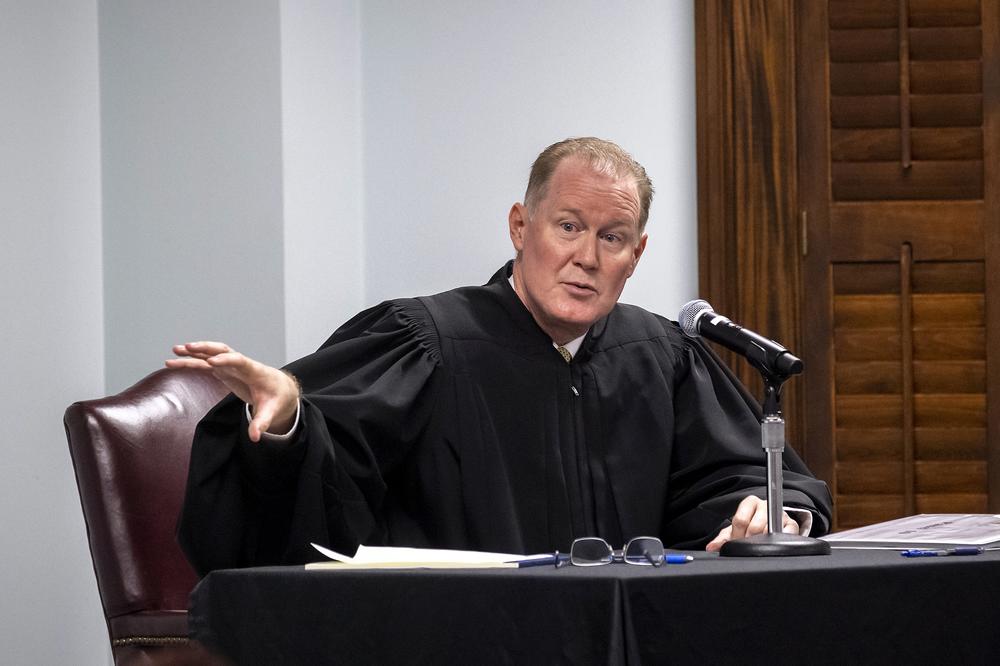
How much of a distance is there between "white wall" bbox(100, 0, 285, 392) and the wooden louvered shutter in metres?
1.65

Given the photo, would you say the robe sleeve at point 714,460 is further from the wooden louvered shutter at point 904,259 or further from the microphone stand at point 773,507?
the wooden louvered shutter at point 904,259

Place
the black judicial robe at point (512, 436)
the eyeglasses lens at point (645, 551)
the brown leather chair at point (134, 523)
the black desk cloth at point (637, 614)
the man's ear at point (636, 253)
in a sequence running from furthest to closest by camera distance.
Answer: the man's ear at point (636, 253)
the brown leather chair at point (134, 523)
the black judicial robe at point (512, 436)
the eyeglasses lens at point (645, 551)
the black desk cloth at point (637, 614)

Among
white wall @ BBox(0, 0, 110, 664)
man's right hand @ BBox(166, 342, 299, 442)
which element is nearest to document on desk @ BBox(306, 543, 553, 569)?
man's right hand @ BBox(166, 342, 299, 442)

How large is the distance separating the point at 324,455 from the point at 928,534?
0.95m

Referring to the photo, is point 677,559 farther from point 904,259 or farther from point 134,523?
point 904,259

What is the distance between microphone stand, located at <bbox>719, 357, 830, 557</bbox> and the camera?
5.52ft

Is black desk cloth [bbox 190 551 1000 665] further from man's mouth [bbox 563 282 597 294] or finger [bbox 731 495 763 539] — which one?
man's mouth [bbox 563 282 597 294]

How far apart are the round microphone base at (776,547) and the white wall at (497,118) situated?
219 cm

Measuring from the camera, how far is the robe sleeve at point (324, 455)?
197cm

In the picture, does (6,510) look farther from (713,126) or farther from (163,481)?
(713,126)

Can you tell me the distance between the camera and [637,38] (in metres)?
3.94

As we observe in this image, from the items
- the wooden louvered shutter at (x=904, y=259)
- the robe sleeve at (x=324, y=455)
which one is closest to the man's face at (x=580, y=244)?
the robe sleeve at (x=324, y=455)

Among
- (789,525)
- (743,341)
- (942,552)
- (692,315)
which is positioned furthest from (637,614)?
(789,525)

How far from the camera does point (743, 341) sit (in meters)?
1.87
